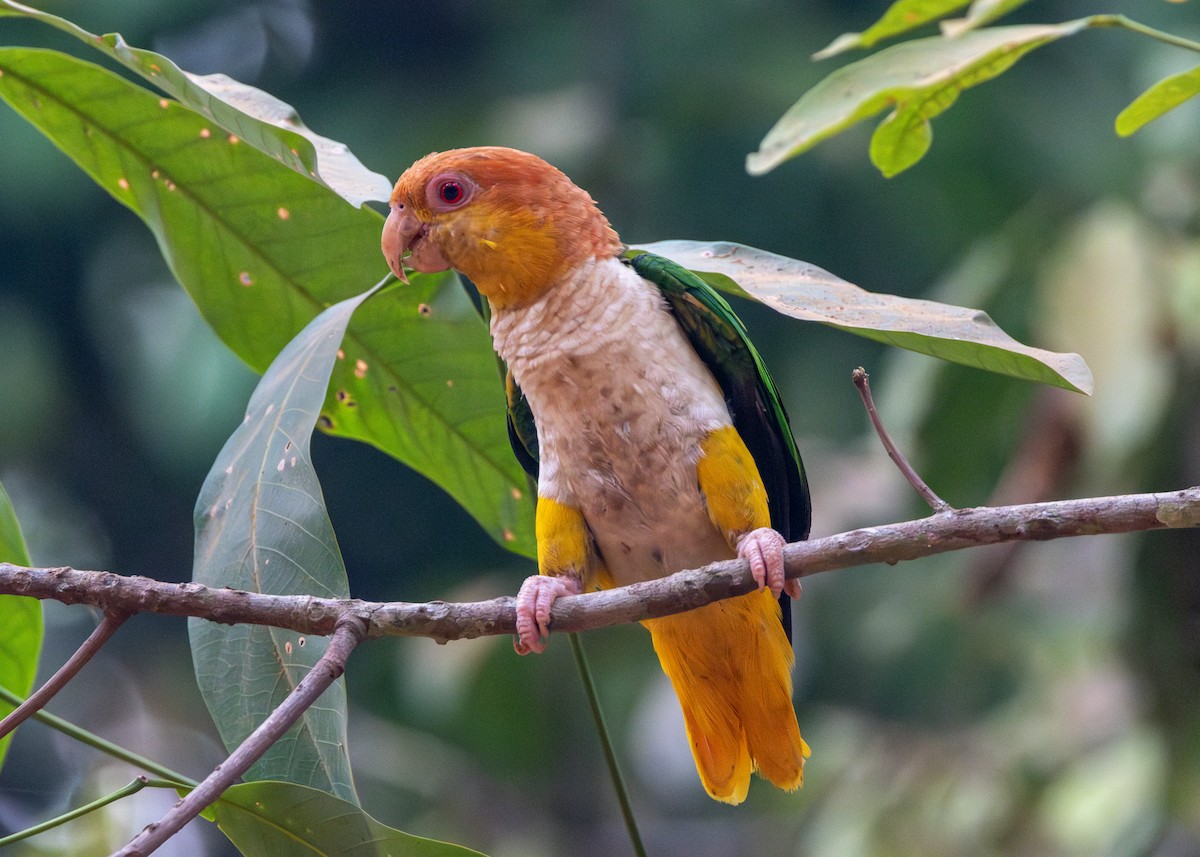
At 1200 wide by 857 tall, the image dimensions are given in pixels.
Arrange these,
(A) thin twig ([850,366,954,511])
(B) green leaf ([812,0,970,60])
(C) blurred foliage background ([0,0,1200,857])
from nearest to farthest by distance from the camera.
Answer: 1. (A) thin twig ([850,366,954,511])
2. (B) green leaf ([812,0,970,60])
3. (C) blurred foliage background ([0,0,1200,857])

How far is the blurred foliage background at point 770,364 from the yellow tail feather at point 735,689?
2.86m

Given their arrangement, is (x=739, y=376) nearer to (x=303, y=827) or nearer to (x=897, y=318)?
(x=897, y=318)

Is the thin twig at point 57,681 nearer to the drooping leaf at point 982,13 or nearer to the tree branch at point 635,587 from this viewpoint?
the tree branch at point 635,587

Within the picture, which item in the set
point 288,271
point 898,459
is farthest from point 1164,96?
point 288,271

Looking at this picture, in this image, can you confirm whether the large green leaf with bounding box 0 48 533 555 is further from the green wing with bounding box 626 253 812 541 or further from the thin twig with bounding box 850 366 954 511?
the thin twig with bounding box 850 366 954 511

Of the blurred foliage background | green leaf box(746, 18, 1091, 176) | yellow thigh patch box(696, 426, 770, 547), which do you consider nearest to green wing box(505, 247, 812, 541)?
yellow thigh patch box(696, 426, 770, 547)

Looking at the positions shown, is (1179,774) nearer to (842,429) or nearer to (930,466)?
(930,466)

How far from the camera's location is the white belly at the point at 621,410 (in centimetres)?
261

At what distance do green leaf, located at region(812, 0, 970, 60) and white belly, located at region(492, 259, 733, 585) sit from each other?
682 mm

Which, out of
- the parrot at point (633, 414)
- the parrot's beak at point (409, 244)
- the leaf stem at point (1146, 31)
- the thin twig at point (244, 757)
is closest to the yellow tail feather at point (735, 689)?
the parrot at point (633, 414)

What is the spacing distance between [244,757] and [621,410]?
3.97 feet

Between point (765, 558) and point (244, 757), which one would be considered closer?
point (244, 757)

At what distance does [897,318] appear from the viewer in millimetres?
1989

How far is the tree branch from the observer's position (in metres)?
1.78
